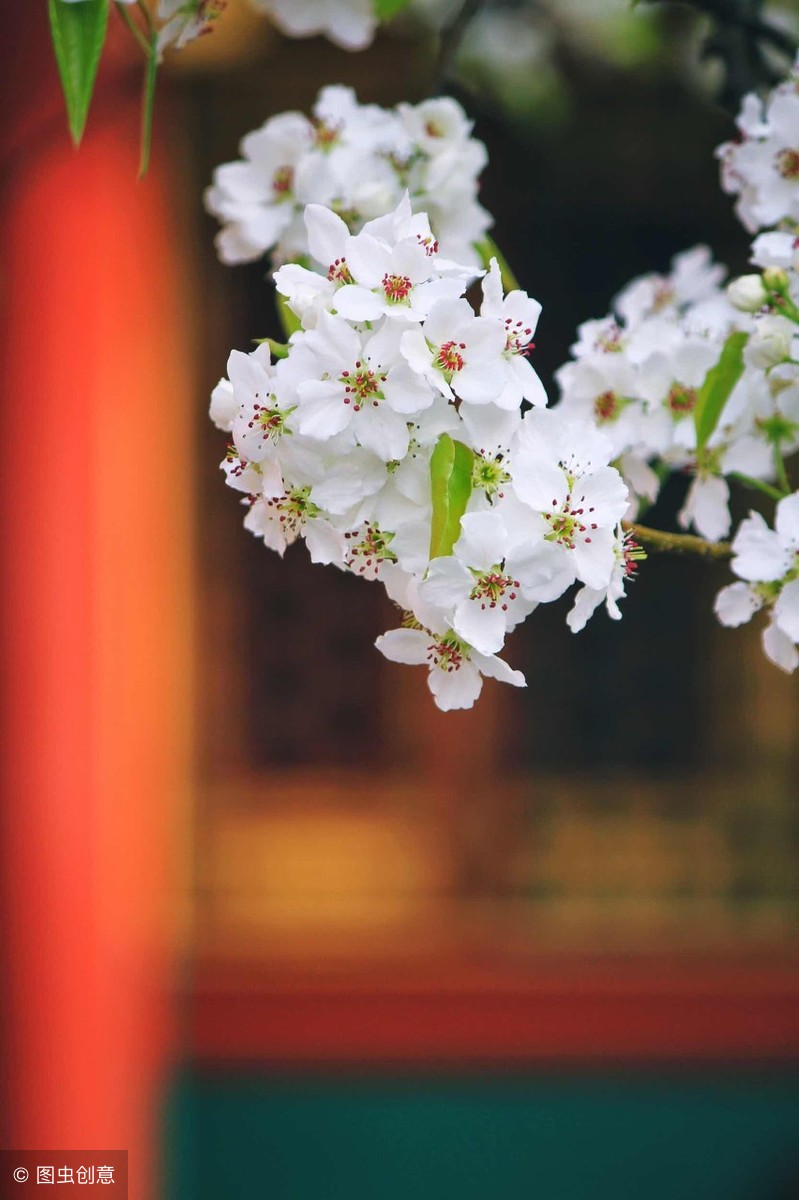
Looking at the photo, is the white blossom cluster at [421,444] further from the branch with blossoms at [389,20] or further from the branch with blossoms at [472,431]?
the branch with blossoms at [389,20]

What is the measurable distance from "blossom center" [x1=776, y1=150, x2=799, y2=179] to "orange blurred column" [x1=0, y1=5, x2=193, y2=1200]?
123 centimetres

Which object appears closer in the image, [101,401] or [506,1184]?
[101,401]

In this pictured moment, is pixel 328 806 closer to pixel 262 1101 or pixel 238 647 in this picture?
pixel 238 647

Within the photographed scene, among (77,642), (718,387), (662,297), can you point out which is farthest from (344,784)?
(718,387)

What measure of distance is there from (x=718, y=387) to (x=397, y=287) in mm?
286

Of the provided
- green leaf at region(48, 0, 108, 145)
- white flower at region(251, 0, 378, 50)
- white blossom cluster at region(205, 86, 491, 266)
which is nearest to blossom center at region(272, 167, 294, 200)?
white blossom cluster at region(205, 86, 491, 266)

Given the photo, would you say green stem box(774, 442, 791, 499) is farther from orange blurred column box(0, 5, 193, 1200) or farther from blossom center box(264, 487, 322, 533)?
orange blurred column box(0, 5, 193, 1200)

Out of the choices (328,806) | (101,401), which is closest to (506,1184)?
(328,806)

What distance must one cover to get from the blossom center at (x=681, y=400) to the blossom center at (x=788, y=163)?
0.15 metres

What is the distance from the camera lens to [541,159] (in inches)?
122

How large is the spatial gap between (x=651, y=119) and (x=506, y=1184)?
2.50m

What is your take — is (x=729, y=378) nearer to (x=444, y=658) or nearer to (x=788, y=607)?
(x=788, y=607)

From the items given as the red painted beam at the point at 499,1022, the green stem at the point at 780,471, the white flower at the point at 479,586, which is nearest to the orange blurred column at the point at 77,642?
the red painted beam at the point at 499,1022

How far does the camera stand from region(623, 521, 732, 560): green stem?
73 cm
